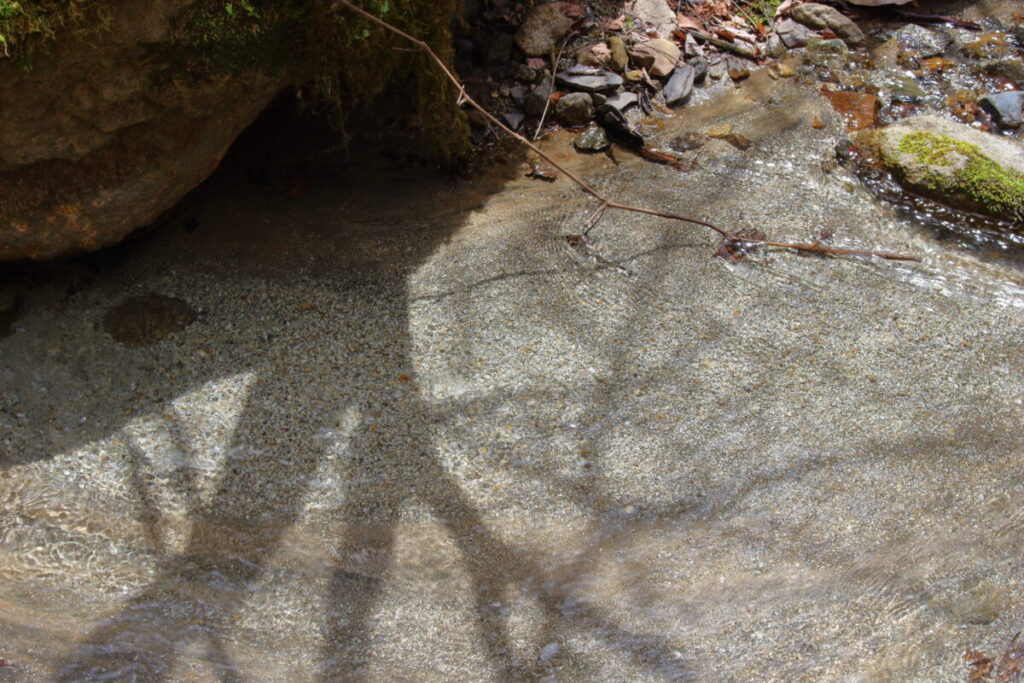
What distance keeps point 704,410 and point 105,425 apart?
206 cm

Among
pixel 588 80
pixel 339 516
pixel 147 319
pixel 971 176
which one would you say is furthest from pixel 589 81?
pixel 339 516

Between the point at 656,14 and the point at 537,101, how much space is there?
103 centimetres

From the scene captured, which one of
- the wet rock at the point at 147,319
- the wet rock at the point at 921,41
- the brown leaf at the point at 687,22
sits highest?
the brown leaf at the point at 687,22

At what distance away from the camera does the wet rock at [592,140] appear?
3773 millimetres

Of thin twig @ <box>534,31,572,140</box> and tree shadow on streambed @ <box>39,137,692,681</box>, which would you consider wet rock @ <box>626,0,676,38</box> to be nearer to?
thin twig @ <box>534,31,572,140</box>

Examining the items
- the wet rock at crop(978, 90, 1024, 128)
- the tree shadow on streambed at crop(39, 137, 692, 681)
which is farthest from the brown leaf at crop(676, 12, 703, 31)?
the tree shadow on streambed at crop(39, 137, 692, 681)

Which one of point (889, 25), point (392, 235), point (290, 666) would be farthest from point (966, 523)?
point (889, 25)

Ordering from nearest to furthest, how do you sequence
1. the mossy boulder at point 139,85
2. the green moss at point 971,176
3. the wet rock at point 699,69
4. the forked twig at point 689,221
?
1. the mossy boulder at point 139,85
2. the forked twig at point 689,221
3. the green moss at point 971,176
4. the wet rock at point 699,69

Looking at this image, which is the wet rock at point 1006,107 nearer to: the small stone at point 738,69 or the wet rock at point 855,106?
the wet rock at point 855,106

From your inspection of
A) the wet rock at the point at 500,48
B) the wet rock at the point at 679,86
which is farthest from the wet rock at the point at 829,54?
the wet rock at the point at 500,48

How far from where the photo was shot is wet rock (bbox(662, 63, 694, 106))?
4.03 m

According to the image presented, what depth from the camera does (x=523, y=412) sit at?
2748 millimetres

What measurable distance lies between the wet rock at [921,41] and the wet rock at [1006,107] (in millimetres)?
489

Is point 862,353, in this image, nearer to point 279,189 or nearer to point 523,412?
point 523,412
